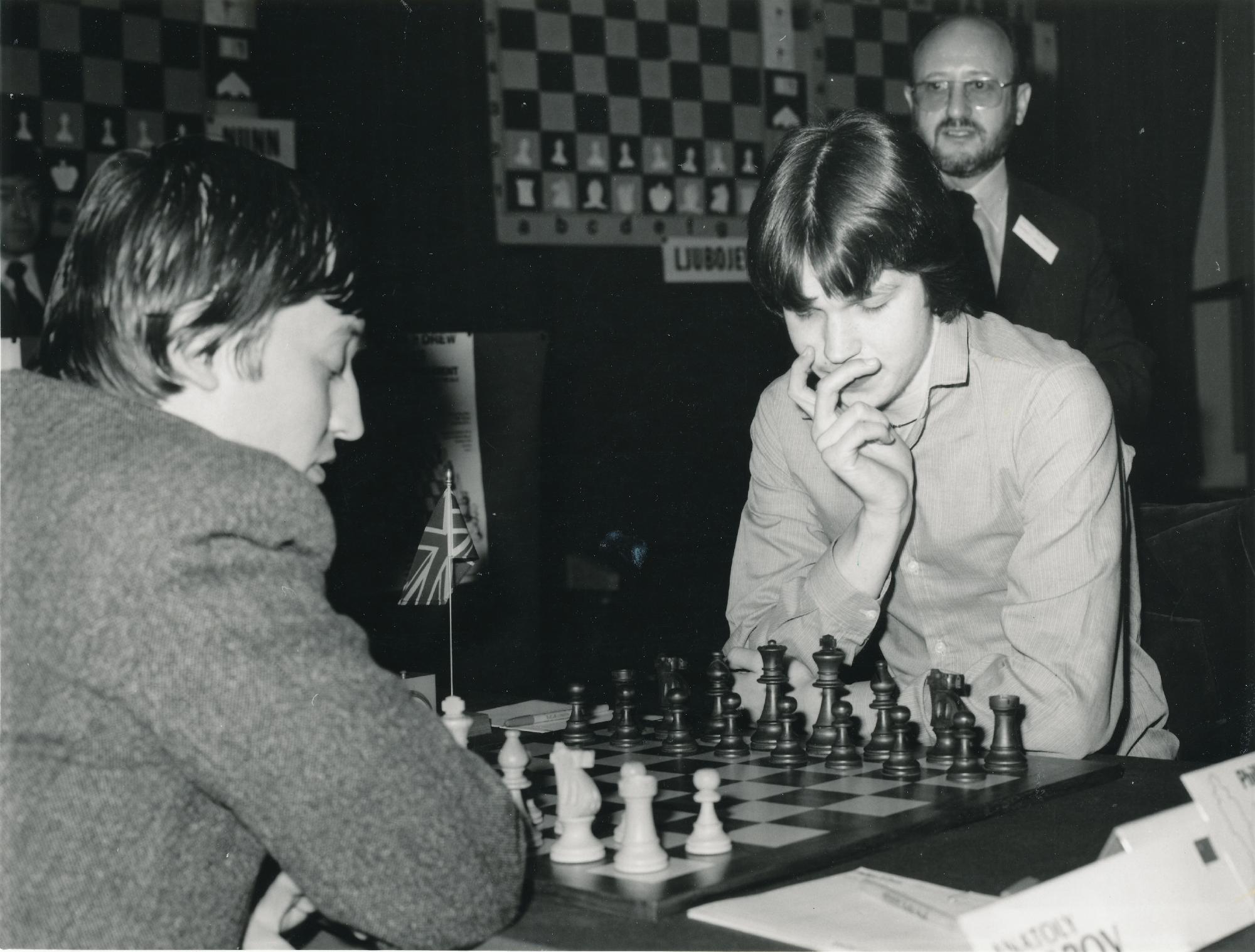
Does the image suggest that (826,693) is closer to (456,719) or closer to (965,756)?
(965,756)

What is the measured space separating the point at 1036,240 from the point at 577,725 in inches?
87.3

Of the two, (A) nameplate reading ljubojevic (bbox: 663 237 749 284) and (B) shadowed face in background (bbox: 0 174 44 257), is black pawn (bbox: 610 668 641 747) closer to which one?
(B) shadowed face in background (bbox: 0 174 44 257)

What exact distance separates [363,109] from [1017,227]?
5.93 ft

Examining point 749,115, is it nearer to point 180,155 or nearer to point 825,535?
point 825,535

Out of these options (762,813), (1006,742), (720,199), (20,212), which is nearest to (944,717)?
(1006,742)

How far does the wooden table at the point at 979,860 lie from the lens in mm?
937

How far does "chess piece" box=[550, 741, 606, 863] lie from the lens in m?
1.12

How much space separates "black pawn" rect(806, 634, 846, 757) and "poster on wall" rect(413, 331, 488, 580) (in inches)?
64.1

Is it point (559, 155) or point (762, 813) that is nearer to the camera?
point (762, 813)

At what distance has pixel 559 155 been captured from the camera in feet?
12.2

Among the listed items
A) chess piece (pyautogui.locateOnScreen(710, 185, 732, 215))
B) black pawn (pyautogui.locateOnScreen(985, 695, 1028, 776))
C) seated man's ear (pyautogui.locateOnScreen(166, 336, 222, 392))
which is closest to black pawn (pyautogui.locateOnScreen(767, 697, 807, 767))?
black pawn (pyautogui.locateOnScreen(985, 695, 1028, 776))

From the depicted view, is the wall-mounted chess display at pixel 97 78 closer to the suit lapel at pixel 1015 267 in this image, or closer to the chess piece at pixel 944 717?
the suit lapel at pixel 1015 267

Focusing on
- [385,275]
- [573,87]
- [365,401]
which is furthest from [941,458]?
[573,87]

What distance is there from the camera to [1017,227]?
3.35m
